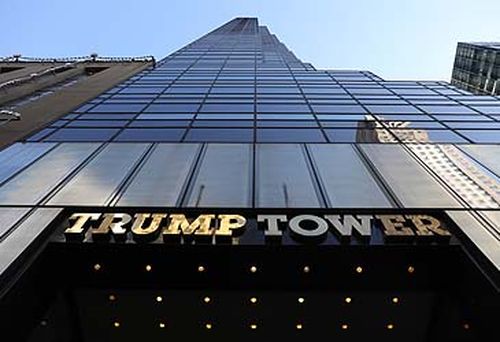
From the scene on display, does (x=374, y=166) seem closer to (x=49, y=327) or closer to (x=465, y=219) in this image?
(x=465, y=219)

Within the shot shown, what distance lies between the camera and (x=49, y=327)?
10883mm

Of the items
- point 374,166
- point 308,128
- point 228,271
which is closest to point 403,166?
point 374,166

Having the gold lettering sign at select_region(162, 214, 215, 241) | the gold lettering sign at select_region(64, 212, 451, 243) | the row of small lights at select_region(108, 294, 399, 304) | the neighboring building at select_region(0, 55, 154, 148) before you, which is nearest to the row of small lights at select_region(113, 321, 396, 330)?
the row of small lights at select_region(108, 294, 399, 304)

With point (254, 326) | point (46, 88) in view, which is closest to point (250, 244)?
point (254, 326)

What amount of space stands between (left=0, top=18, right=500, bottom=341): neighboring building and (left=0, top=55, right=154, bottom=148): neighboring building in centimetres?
440

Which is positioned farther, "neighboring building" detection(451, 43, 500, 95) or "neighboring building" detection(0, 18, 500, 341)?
"neighboring building" detection(451, 43, 500, 95)

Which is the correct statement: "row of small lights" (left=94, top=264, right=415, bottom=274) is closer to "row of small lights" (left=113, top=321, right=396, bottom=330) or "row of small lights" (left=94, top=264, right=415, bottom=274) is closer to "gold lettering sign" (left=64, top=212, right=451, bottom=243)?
"gold lettering sign" (left=64, top=212, right=451, bottom=243)

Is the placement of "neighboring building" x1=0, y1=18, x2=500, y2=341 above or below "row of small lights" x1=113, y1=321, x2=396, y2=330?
above

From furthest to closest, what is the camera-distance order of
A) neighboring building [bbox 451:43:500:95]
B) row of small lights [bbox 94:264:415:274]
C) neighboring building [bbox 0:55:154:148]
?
neighboring building [bbox 451:43:500:95]
neighboring building [bbox 0:55:154:148]
row of small lights [bbox 94:264:415:274]

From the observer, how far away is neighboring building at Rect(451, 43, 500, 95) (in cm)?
7306

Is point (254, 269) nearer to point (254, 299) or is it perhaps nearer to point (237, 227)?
point (254, 299)

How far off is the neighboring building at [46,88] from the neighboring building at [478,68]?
5822cm

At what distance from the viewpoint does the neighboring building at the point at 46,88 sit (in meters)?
20.2

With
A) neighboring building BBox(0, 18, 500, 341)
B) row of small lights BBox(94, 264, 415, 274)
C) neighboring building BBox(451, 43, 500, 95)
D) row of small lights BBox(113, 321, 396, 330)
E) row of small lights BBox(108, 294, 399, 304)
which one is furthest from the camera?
neighboring building BBox(451, 43, 500, 95)
